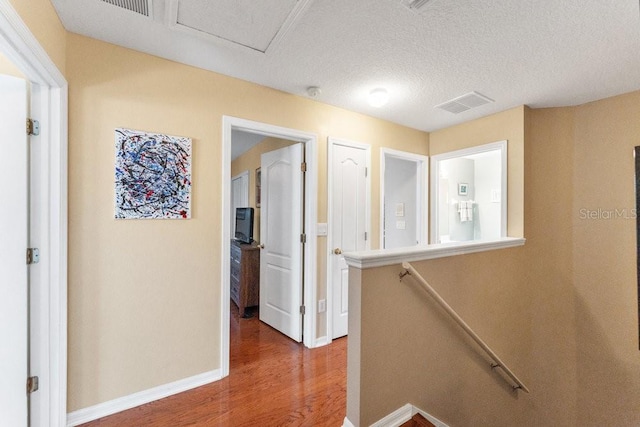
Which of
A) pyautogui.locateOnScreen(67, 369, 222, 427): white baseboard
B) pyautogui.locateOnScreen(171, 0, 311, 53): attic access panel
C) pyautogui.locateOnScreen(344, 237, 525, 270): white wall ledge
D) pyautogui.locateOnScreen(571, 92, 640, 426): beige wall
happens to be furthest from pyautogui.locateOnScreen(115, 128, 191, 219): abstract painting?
pyautogui.locateOnScreen(571, 92, 640, 426): beige wall

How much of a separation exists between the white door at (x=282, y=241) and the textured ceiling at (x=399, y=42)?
2.70ft

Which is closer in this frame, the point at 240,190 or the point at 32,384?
the point at 32,384

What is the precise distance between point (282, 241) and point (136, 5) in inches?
84.5

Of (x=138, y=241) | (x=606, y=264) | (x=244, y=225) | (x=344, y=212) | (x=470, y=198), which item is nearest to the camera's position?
(x=138, y=241)

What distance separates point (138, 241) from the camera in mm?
1899

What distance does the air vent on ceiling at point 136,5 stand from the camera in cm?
146

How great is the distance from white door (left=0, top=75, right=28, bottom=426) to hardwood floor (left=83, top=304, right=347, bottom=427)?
51 cm

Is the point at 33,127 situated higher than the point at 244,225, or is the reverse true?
the point at 33,127

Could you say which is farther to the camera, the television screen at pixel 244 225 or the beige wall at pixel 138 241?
the television screen at pixel 244 225

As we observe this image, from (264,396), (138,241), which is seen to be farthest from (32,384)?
(264,396)

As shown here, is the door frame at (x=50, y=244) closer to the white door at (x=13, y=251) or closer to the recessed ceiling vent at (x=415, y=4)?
the white door at (x=13, y=251)

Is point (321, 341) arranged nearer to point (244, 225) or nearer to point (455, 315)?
point (455, 315)

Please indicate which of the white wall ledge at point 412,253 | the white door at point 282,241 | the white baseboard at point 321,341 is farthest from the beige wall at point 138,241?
the white wall ledge at point 412,253

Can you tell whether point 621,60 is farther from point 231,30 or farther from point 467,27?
point 231,30
